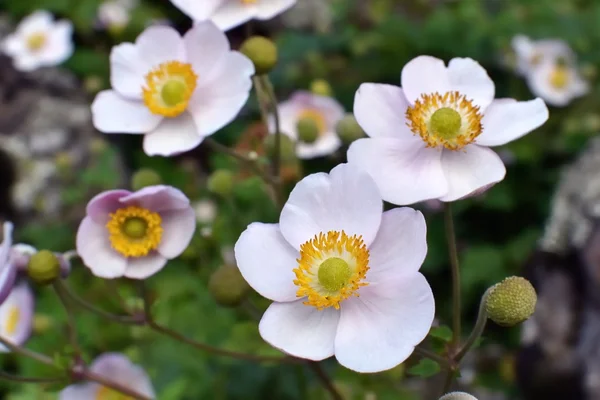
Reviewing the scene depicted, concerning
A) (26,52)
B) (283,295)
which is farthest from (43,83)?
(283,295)

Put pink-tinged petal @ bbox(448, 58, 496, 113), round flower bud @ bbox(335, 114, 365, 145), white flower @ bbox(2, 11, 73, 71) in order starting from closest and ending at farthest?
pink-tinged petal @ bbox(448, 58, 496, 113)
round flower bud @ bbox(335, 114, 365, 145)
white flower @ bbox(2, 11, 73, 71)

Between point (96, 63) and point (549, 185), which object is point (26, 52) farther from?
point (549, 185)

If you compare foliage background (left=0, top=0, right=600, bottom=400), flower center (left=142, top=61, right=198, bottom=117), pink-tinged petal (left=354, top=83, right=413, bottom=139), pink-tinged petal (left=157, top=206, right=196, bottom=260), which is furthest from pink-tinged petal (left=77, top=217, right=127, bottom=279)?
pink-tinged petal (left=354, top=83, right=413, bottom=139)

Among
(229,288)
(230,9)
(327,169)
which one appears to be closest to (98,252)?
(229,288)

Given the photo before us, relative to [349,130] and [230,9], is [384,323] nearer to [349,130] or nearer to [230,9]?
[349,130]

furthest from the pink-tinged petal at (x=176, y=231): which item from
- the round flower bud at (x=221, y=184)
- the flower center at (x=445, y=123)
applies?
the round flower bud at (x=221, y=184)

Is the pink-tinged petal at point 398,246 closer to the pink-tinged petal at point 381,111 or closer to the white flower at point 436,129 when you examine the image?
the white flower at point 436,129

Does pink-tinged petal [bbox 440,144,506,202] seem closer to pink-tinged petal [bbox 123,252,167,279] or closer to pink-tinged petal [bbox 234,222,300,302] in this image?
pink-tinged petal [bbox 234,222,300,302]
